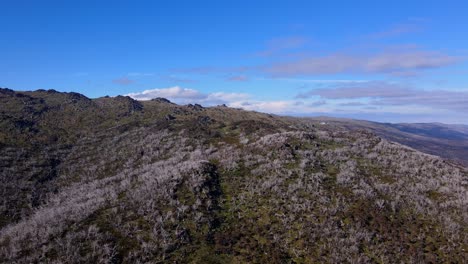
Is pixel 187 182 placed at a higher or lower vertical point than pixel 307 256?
higher

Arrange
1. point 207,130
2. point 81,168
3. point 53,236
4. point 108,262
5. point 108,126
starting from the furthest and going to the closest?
point 108,126 < point 207,130 < point 81,168 < point 53,236 < point 108,262

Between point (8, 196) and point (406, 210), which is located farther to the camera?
point (8, 196)

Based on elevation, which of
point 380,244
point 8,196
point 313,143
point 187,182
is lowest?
point 8,196

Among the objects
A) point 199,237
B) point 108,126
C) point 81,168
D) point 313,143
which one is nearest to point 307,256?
point 199,237

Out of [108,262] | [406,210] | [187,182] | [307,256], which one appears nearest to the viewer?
[108,262]

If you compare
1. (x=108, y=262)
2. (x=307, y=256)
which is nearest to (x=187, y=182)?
(x=108, y=262)

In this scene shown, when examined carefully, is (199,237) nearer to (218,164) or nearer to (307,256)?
(307,256)
